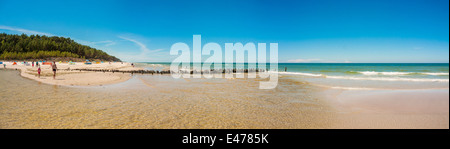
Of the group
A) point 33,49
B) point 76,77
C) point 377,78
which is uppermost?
point 33,49

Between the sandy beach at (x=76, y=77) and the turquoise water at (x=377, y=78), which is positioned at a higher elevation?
the sandy beach at (x=76, y=77)

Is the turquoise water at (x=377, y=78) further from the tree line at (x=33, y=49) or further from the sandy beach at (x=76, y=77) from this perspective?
the tree line at (x=33, y=49)

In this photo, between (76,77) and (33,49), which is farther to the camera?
(33,49)

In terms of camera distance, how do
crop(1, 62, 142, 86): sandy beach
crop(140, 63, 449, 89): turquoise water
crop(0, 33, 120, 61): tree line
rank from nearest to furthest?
crop(1, 62, 142, 86): sandy beach → crop(140, 63, 449, 89): turquoise water → crop(0, 33, 120, 61): tree line

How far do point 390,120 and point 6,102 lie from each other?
54.9 ft

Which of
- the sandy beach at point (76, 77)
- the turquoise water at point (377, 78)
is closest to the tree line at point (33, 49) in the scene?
the sandy beach at point (76, 77)

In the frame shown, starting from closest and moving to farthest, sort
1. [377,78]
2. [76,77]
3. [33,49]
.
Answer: [76,77] → [377,78] → [33,49]

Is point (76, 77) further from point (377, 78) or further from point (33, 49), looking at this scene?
point (33, 49)

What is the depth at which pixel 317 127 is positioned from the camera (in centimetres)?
632

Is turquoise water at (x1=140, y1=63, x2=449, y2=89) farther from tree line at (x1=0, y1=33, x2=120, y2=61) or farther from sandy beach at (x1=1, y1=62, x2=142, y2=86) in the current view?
tree line at (x1=0, y1=33, x2=120, y2=61)

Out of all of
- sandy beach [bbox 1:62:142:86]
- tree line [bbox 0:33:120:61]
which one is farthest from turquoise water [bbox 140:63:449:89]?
tree line [bbox 0:33:120:61]

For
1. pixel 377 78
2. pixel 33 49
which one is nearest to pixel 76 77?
pixel 377 78
